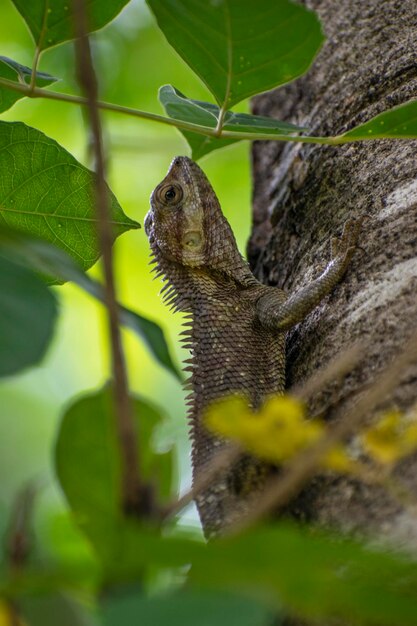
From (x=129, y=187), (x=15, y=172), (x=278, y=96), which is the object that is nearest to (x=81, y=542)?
(x=15, y=172)

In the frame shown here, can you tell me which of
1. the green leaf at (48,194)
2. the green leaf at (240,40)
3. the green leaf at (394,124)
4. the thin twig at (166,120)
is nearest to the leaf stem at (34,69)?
the thin twig at (166,120)

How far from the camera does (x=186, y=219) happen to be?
4598 mm

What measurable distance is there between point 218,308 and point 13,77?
1685 millimetres

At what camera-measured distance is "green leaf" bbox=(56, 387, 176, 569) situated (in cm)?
163

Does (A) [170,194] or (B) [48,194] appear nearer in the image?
(B) [48,194]

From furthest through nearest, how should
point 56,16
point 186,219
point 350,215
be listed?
1. point 186,219
2. point 350,215
3. point 56,16

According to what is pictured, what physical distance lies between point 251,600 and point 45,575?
0.29 m

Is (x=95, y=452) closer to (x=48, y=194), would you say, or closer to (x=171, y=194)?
(x=48, y=194)

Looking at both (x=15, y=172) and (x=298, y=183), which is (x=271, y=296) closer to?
(x=298, y=183)

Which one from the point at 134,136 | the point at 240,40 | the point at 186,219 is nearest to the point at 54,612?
the point at 240,40

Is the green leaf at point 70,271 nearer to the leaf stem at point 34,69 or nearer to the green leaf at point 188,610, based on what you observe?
the green leaf at point 188,610

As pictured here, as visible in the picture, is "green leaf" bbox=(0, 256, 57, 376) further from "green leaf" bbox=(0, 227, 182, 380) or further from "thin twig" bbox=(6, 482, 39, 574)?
"thin twig" bbox=(6, 482, 39, 574)

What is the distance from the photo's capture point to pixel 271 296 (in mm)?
3703

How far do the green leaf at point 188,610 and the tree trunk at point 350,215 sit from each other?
0.69m
